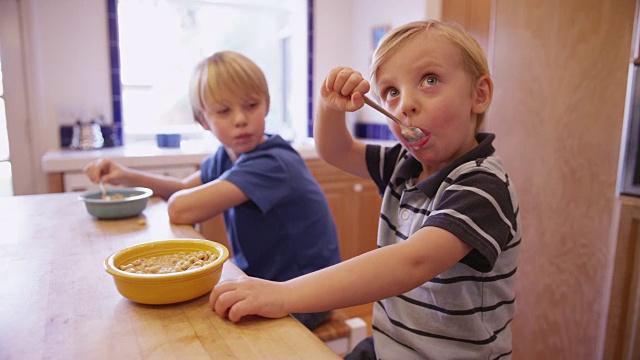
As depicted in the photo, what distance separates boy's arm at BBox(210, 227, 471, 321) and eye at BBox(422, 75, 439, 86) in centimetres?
25

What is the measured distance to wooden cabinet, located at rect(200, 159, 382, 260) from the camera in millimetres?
2689

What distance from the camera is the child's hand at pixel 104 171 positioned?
1346 millimetres

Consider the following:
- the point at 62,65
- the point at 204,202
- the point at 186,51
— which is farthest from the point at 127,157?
the point at 204,202

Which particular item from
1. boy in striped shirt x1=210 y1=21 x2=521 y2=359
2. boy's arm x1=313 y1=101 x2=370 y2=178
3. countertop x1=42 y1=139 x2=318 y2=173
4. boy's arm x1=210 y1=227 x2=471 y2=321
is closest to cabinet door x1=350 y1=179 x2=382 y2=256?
countertop x1=42 y1=139 x2=318 y2=173

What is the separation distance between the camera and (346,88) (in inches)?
29.1

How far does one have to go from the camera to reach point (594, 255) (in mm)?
1482

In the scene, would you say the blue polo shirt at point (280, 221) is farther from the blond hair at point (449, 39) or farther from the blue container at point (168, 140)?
the blue container at point (168, 140)

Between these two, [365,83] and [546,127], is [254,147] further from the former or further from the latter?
[546,127]

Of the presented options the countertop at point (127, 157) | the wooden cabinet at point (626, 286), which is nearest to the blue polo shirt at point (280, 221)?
the wooden cabinet at point (626, 286)

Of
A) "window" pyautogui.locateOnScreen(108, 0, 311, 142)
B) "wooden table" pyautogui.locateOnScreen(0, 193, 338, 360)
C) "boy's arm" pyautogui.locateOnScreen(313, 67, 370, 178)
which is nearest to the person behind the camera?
"wooden table" pyautogui.locateOnScreen(0, 193, 338, 360)

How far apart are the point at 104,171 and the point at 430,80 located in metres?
1.09

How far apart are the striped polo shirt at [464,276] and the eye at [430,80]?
0.13m

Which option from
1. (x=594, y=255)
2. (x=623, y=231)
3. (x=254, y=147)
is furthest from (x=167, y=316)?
(x=594, y=255)

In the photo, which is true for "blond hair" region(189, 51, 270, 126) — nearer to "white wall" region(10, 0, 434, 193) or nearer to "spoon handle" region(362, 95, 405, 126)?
"spoon handle" region(362, 95, 405, 126)
